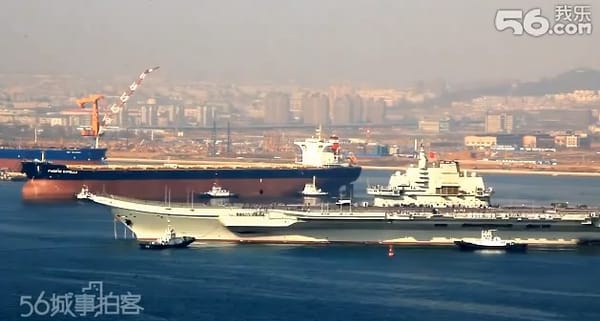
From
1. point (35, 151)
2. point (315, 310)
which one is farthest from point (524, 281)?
point (35, 151)

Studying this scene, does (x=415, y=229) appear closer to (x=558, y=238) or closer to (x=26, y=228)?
(x=558, y=238)

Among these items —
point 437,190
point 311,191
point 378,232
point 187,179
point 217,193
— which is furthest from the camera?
point 187,179

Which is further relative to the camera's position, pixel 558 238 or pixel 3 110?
pixel 3 110

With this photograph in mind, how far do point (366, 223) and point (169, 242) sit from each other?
18.2ft

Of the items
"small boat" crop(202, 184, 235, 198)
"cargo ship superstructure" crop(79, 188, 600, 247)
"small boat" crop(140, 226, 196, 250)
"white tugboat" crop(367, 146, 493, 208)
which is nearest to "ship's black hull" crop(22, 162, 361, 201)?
"small boat" crop(202, 184, 235, 198)

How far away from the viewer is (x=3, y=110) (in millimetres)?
142250

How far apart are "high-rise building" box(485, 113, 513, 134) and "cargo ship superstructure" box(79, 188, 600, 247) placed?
345 feet

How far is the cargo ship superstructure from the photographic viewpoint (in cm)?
4016

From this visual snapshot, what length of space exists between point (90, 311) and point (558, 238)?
1581 centimetres

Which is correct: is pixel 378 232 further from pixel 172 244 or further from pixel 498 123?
pixel 498 123

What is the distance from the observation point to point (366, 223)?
40.3 metres

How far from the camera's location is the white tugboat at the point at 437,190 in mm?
42781

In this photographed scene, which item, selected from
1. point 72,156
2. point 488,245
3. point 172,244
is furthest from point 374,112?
point 172,244

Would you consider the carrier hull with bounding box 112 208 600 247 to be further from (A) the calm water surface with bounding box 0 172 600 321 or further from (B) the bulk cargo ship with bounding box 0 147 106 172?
(B) the bulk cargo ship with bounding box 0 147 106 172
